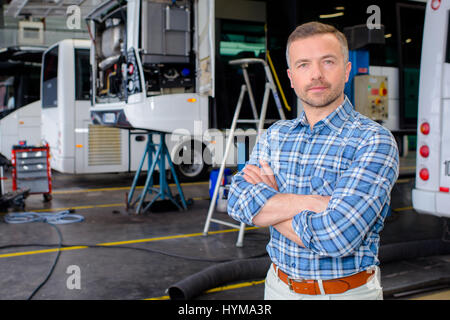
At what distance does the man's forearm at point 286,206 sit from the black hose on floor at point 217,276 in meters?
2.27

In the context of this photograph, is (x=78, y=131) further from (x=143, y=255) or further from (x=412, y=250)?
(x=412, y=250)

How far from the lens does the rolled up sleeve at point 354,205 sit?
171 centimetres

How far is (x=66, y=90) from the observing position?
11.2 metres

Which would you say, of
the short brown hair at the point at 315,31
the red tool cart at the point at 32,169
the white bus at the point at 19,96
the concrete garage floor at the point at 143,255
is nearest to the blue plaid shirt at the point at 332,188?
the short brown hair at the point at 315,31

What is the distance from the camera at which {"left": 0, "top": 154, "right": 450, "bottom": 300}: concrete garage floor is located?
4.43 m

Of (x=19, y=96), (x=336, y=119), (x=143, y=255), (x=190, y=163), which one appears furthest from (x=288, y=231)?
(x=19, y=96)

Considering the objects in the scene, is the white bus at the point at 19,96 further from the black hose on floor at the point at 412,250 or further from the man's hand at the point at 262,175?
the man's hand at the point at 262,175

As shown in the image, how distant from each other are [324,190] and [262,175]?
0.30 metres

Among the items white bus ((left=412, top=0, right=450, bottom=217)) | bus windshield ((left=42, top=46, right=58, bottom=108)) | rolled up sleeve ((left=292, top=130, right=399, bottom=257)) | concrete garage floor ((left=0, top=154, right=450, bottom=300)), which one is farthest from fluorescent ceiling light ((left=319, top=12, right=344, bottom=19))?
bus windshield ((left=42, top=46, right=58, bottom=108))

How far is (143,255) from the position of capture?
5598mm

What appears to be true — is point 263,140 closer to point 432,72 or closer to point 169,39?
point 432,72

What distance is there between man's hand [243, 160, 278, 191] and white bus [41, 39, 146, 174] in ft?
30.0

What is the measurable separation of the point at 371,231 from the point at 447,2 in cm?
425
